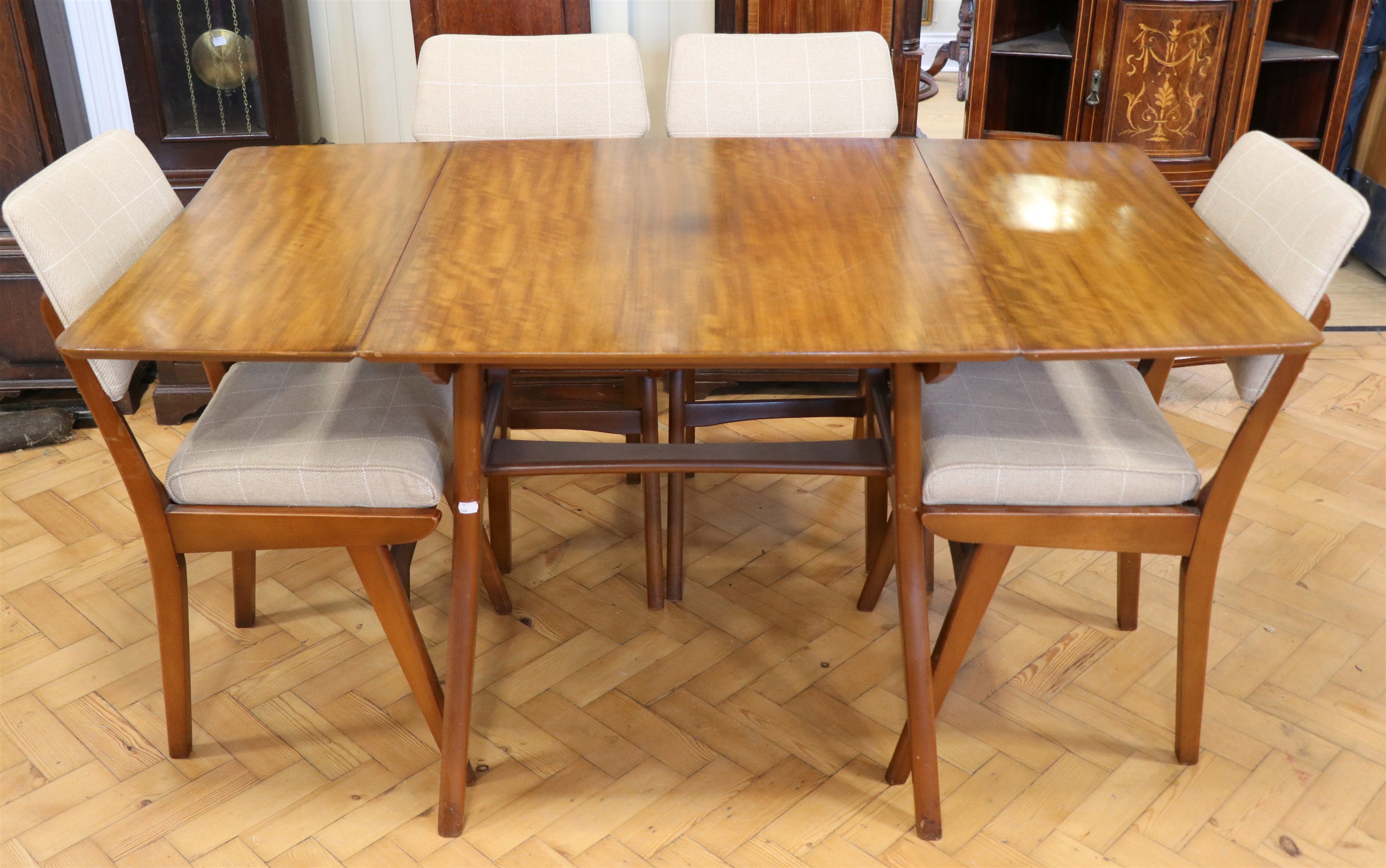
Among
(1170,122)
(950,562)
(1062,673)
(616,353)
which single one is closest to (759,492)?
(950,562)

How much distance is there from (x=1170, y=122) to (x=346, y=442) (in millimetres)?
2294

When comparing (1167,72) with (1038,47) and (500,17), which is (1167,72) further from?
(500,17)

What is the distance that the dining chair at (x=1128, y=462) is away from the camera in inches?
65.9

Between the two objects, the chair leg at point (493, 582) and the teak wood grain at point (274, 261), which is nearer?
the teak wood grain at point (274, 261)

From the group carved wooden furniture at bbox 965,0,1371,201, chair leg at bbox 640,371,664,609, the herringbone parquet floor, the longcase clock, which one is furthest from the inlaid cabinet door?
the longcase clock

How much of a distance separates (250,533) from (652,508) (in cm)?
77

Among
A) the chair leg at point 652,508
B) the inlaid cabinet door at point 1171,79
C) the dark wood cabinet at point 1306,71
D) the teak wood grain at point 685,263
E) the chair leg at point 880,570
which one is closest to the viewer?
the teak wood grain at point 685,263

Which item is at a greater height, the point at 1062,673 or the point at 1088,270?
the point at 1088,270

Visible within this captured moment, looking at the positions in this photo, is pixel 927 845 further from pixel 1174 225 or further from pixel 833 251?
pixel 1174 225

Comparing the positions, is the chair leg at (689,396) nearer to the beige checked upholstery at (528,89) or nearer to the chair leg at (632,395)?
the chair leg at (632,395)

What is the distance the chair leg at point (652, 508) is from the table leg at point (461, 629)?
51 cm

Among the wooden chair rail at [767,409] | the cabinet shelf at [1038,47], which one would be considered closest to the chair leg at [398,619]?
the wooden chair rail at [767,409]

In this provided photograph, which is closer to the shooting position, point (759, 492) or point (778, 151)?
point (778, 151)

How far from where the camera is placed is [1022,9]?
314 centimetres
